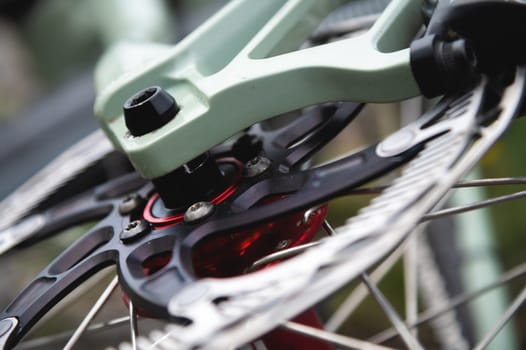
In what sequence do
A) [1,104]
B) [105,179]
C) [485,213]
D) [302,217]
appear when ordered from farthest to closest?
[1,104], [485,213], [105,179], [302,217]

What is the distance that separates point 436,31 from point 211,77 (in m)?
0.12

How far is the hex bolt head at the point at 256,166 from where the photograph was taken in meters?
0.45

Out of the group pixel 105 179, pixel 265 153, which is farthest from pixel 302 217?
pixel 105 179

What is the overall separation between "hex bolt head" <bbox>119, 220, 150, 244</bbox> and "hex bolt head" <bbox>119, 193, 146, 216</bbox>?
0.04 m

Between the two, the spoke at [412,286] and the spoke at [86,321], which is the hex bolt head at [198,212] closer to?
the spoke at [86,321]

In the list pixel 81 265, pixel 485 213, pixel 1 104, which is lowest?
pixel 485 213

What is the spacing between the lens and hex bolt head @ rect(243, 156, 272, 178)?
45cm

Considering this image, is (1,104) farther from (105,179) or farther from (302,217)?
(302,217)

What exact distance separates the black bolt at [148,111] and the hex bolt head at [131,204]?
6cm

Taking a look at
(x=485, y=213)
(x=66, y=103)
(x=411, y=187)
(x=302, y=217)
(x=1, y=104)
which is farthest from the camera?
(x=1, y=104)

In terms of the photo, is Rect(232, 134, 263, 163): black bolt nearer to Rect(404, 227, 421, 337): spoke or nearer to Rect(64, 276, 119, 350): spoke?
Rect(64, 276, 119, 350): spoke

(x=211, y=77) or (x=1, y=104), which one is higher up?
(x=211, y=77)

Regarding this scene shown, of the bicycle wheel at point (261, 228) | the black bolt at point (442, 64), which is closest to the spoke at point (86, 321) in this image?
the bicycle wheel at point (261, 228)

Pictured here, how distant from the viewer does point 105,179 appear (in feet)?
2.43
